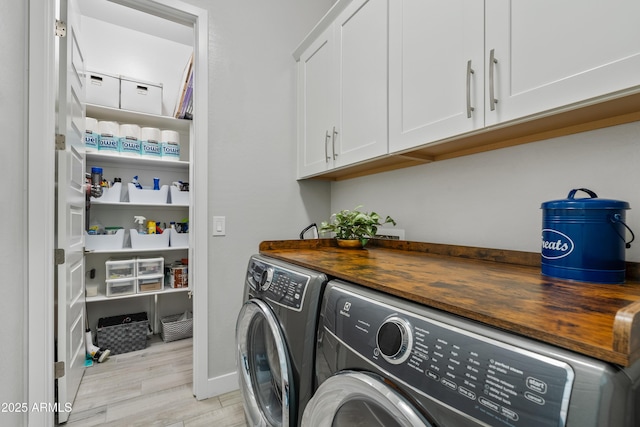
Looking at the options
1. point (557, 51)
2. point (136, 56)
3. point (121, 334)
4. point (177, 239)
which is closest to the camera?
point (557, 51)

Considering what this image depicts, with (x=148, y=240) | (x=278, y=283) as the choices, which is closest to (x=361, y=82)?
(x=278, y=283)

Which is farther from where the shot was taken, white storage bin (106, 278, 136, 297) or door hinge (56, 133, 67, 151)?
white storage bin (106, 278, 136, 297)

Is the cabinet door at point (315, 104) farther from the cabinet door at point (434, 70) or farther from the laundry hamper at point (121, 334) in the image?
the laundry hamper at point (121, 334)

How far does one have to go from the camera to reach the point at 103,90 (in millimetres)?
2424

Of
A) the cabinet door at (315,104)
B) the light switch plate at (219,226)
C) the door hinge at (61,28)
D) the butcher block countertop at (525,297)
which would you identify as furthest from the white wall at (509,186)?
the door hinge at (61,28)

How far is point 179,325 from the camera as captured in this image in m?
2.65

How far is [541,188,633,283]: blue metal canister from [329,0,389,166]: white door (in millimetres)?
763

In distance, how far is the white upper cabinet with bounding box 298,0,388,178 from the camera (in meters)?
1.37

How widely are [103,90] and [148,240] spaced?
1342 millimetres

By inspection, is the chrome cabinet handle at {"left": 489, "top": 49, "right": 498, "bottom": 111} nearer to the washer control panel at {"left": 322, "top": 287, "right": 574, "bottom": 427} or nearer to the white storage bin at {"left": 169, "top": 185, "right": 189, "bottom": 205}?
the washer control panel at {"left": 322, "top": 287, "right": 574, "bottom": 427}

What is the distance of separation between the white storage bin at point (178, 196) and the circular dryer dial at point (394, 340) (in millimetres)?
2590

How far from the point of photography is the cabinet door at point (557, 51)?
671mm

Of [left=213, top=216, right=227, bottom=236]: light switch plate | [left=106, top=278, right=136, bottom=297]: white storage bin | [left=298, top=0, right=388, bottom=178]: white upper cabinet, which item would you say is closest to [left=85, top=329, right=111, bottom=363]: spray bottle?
[left=106, top=278, right=136, bottom=297]: white storage bin

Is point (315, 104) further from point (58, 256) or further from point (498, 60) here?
point (58, 256)
